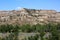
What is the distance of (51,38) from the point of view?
23.7m

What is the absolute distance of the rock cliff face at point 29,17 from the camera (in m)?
81.4

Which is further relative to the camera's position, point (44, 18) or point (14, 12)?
point (14, 12)

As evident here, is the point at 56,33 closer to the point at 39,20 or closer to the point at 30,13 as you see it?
the point at 39,20

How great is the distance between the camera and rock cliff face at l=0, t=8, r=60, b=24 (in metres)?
81.4

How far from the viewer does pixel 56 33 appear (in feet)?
80.4

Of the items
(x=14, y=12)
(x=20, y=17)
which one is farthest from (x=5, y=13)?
(x=20, y=17)

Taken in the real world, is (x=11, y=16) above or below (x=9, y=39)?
below

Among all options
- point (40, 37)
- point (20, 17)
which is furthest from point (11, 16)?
point (40, 37)

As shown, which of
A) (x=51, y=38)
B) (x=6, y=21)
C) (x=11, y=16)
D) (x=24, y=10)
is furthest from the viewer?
(x=24, y=10)

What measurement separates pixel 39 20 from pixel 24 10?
28.1ft

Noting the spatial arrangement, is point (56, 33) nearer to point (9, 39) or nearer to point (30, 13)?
point (9, 39)

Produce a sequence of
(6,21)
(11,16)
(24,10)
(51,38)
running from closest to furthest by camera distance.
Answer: (51,38)
(6,21)
(11,16)
(24,10)

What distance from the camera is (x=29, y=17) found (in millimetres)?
84688

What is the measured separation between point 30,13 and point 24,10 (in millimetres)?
2314
